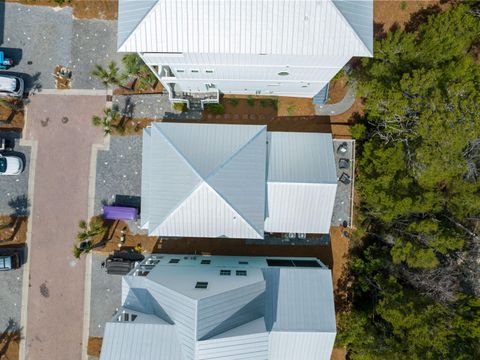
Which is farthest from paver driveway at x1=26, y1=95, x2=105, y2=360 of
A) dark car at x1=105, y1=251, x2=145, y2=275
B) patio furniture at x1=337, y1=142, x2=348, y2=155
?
patio furniture at x1=337, y1=142, x2=348, y2=155

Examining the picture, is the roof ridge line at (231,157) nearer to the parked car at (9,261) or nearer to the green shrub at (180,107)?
the green shrub at (180,107)

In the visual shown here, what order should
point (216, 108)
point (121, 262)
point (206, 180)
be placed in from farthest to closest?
1. point (216, 108)
2. point (121, 262)
3. point (206, 180)

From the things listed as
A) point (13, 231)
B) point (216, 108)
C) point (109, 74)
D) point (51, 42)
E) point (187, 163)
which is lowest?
point (13, 231)

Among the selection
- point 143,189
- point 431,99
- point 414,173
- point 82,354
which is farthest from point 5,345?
point 431,99

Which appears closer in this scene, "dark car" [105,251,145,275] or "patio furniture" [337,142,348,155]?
"patio furniture" [337,142,348,155]

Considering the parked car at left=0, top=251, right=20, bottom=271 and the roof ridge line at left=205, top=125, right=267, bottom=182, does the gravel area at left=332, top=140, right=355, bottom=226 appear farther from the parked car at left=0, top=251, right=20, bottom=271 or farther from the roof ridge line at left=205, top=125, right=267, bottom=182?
the parked car at left=0, top=251, right=20, bottom=271

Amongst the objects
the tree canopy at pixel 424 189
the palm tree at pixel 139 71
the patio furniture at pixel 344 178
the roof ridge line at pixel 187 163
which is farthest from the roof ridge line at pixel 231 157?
the palm tree at pixel 139 71

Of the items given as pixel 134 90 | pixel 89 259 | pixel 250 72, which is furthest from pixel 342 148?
pixel 89 259

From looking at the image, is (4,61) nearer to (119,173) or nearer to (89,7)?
Answer: (89,7)
